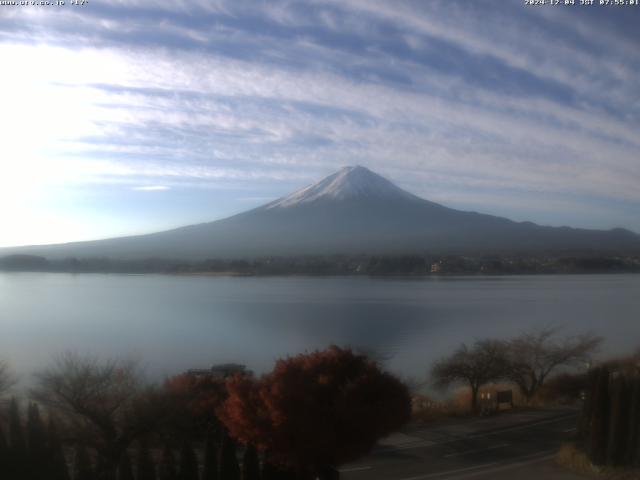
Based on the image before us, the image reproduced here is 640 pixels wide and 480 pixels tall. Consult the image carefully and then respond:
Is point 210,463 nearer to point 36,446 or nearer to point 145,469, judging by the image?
point 145,469

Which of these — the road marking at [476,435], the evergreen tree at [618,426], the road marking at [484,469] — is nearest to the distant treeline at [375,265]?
the road marking at [476,435]

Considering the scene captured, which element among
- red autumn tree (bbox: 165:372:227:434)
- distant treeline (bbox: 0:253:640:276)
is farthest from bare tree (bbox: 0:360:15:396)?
distant treeline (bbox: 0:253:640:276)

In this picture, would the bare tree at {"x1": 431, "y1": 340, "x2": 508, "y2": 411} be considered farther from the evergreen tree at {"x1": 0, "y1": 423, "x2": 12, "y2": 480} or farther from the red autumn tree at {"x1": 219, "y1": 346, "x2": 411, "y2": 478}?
the evergreen tree at {"x1": 0, "y1": 423, "x2": 12, "y2": 480}

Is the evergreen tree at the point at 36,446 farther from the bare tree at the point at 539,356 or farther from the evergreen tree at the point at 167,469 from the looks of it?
the bare tree at the point at 539,356

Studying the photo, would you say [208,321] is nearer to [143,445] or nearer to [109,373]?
[109,373]

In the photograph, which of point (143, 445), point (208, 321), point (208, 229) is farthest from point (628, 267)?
point (208, 229)

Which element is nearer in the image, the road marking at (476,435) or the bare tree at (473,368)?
the road marking at (476,435)
